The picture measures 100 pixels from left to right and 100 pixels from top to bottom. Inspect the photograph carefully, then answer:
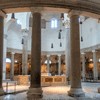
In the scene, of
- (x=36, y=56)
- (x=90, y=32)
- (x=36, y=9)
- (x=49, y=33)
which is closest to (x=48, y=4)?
(x=36, y=9)

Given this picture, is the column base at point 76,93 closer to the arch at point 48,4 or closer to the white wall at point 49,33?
the arch at point 48,4

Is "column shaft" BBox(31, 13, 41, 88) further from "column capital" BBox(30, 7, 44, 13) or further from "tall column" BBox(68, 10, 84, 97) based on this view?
"tall column" BBox(68, 10, 84, 97)

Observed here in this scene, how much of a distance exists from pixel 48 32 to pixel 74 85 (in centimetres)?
2513

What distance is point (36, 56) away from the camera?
12109 millimetres

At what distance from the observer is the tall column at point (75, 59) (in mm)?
12192

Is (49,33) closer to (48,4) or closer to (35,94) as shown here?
(48,4)

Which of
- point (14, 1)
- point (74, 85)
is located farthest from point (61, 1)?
point (74, 85)

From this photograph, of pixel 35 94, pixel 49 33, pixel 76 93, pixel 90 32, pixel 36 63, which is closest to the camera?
pixel 35 94

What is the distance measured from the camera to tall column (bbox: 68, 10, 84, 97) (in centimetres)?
1219

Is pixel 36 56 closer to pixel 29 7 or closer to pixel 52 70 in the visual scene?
pixel 29 7

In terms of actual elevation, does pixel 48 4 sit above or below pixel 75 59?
above

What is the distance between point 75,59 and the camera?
491 inches

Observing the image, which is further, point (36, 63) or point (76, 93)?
point (36, 63)

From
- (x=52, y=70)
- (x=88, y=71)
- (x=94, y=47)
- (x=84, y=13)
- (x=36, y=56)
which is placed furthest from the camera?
(x=52, y=70)
